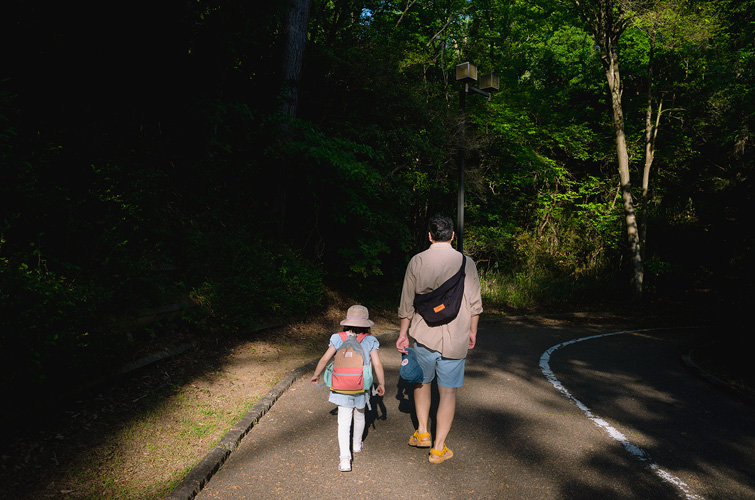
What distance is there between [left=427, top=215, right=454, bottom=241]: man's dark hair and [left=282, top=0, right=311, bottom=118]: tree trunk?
823cm

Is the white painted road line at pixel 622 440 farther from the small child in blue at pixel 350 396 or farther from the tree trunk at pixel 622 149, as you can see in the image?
the tree trunk at pixel 622 149

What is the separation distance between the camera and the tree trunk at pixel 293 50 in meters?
11.6

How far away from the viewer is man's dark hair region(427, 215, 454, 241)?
4262mm

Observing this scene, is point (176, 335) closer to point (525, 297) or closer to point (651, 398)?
point (651, 398)

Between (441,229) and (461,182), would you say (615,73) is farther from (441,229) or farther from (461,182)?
(441,229)

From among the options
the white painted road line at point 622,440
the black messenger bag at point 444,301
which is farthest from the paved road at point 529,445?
the black messenger bag at point 444,301

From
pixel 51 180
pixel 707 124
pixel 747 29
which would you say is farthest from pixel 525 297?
pixel 51 180

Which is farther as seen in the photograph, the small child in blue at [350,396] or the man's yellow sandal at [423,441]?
the man's yellow sandal at [423,441]

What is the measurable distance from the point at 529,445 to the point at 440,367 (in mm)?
1356

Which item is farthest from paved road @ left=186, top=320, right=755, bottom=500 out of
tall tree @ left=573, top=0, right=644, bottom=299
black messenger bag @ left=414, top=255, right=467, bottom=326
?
tall tree @ left=573, top=0, right=644, bottom=299

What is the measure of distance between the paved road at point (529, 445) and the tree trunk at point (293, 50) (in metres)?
6.96

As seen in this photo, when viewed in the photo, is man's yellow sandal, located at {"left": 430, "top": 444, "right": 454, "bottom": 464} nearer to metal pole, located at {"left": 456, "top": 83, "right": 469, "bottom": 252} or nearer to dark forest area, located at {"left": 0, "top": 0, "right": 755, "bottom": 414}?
dark forest area, located at {"left": 0, "top": 0, "right": 755, "bottom": 414}

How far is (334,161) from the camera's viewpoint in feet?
33.4

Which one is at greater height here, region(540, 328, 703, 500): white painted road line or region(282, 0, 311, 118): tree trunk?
region(282, 0, 311, 118): tree trunk
